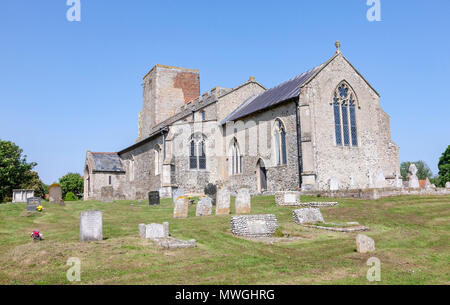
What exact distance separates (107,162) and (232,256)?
3782cm

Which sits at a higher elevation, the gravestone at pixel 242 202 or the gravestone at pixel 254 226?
the gravestone at pixel 242 202

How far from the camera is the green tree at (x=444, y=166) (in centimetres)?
5481

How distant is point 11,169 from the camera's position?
1880 inches

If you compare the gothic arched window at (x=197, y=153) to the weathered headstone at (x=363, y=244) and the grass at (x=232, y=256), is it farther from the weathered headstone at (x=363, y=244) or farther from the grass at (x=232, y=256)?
the weathered headstone at (x=363, y=244)

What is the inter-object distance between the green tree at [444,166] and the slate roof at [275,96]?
120ft

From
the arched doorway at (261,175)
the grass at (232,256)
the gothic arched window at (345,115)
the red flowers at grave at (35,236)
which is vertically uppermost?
the gothic arched window at (345,115)

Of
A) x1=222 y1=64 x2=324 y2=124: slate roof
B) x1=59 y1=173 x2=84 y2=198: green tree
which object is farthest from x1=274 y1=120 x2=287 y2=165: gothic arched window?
x1=59 y1=173 x2=84 y2=198: green tree

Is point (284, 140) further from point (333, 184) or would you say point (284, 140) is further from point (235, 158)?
point (235, 158)

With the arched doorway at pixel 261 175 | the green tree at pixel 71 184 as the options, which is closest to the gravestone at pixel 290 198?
the arched doorway at pixel 261 175

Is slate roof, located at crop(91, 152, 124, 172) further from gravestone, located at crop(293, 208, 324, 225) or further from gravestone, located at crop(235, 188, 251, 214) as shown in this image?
gravestone, located at crop(293, 208, 324, 225)

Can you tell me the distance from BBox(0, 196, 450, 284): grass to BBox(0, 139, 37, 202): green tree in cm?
3692

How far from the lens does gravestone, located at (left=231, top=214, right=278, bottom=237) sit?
473 inches
